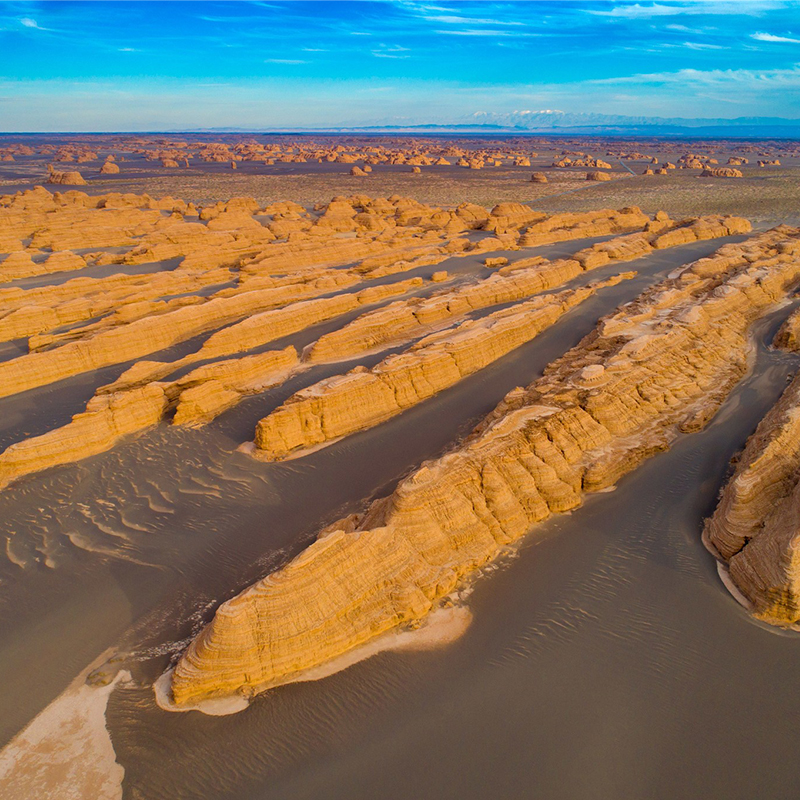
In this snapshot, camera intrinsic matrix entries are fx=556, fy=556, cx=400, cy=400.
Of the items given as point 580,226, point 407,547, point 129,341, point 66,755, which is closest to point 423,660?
point 407,547

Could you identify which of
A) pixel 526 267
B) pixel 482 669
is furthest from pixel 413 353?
pixel 526 267

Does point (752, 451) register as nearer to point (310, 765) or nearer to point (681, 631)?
point (681, 631)

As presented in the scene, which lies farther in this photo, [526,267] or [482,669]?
[526,267]

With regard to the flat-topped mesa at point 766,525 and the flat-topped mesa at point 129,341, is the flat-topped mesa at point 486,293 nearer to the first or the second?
the flat-topped mesa at point 129,341

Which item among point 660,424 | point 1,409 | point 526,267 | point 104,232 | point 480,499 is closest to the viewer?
point 480,499

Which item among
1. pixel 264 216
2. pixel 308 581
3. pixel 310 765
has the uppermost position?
pixel 264 216

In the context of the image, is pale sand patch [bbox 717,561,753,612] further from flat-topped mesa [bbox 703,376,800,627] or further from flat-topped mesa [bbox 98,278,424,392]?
flat-topped mesa [bbox 98,278,424,392]

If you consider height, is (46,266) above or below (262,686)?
above

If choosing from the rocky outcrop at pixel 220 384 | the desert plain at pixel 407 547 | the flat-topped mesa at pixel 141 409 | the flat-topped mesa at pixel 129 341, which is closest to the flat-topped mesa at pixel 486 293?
the desert plain at pixel 407 547
